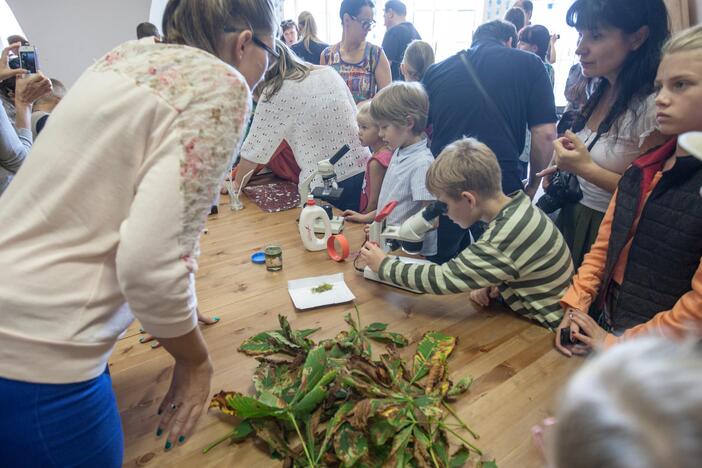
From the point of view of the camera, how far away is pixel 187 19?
0.74 m

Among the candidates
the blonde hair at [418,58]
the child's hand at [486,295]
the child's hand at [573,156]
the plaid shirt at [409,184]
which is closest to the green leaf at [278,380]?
the child's hand at [486,295]

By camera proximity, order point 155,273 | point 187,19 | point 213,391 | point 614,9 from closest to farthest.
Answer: point 155,273
point 187,19
point 213,391
point 614,9

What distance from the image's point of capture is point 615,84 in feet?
4.65

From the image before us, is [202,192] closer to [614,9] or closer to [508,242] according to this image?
[508,242]

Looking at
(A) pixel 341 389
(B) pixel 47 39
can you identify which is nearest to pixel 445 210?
(A) pixel 341 389

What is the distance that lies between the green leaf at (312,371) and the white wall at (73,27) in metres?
5.98

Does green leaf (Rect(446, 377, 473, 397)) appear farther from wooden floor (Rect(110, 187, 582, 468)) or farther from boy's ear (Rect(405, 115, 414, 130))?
boy's ear (Rect(405, 115, 414, 130))

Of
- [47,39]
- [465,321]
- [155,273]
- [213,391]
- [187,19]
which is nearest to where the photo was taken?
[155,273]

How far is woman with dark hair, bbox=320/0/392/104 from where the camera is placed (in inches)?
106

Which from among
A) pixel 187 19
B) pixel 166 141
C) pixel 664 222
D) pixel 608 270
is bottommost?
pixel 608 270

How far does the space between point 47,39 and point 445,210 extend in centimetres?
643

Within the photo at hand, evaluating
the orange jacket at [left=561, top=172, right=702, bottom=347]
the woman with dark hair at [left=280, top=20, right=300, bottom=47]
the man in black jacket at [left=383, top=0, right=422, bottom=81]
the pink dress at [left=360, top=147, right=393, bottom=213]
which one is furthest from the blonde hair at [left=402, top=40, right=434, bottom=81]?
the woman with dark hair at [left=280, top=20, right=300, bottom=47]

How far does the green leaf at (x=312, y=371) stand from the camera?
799mm

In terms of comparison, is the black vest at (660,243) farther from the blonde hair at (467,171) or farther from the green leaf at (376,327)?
the green leaf at (376,327)
